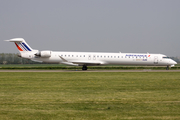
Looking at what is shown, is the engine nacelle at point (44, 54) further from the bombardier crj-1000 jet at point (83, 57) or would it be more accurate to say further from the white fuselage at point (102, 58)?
the white fuselage at point (102, 58)

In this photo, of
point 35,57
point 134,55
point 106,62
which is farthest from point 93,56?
point 35,57

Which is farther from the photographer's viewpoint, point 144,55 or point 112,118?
point 144,55

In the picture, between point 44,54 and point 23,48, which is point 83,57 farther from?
point 23,48

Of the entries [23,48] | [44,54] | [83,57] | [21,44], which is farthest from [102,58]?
[21,44]

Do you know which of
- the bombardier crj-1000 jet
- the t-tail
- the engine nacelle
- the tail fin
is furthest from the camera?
the tail fin

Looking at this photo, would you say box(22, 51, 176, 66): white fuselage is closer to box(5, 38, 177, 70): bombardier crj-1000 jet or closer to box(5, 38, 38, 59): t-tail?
box(5, 38, 177, 70): bombardier crj-1000 jet

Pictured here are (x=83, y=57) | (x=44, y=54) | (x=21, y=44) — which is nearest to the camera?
(x=44, y=54)

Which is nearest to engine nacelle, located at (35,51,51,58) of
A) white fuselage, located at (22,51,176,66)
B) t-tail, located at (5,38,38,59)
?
white fuselage, located at (22,51,176,66)

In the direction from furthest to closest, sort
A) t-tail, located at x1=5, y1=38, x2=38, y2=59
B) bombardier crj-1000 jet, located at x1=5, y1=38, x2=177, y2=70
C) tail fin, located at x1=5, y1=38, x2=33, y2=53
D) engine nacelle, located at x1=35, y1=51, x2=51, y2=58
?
tail fin, located at x1=5, y1=38, x2=33, y2=53 → t-tail, located at x1=5, y1=38, x2=38, y2=59 → bombardier crj-1000 jet, located at x1=5, y1=38, x2=177, y2=70 → engine nacelle, located at x1=35, y1=51, x2=51, y2=58

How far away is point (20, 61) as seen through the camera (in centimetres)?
9969

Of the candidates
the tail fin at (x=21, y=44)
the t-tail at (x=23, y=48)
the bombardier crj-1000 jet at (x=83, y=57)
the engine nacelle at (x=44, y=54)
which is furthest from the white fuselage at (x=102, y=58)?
the tail fin at (x=21, y=44)

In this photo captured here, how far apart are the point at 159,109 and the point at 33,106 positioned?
4.95 meters

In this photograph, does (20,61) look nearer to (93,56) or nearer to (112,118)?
(93,56)

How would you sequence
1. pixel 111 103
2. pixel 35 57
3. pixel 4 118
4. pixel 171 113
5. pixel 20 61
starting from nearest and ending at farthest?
pixel 4 118 → pixel 171 113 → pixel 111 103 → pixel 35 57 → pixel 20 61
